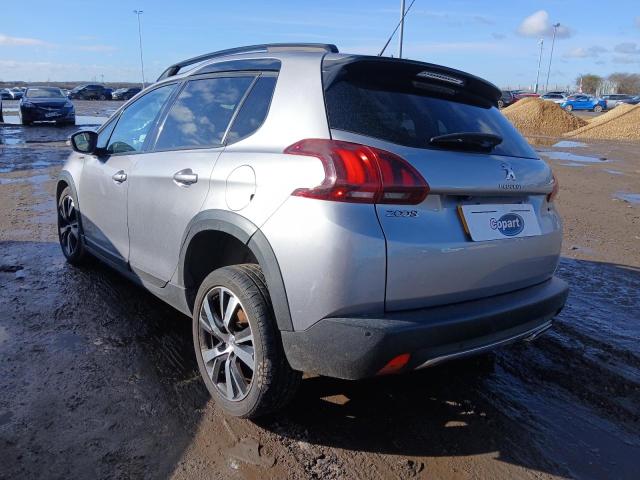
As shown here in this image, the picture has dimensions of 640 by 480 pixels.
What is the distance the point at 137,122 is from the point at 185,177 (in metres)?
1.31

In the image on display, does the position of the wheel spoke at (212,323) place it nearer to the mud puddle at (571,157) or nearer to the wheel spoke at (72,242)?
the wheel spoke at (72,242)

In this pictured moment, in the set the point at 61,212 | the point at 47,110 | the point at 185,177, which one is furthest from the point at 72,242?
the point at 47,110

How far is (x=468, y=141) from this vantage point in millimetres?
2570

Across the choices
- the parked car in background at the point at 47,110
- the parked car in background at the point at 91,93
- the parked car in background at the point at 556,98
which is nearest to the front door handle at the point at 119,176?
the parked car in background at the point at 47,110

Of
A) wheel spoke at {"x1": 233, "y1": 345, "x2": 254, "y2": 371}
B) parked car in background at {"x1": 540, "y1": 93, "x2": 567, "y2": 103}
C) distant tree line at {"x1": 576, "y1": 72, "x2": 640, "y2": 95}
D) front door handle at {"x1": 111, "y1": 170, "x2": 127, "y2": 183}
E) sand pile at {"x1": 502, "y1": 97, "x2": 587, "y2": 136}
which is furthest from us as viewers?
distant tree line at {"x1": 576, "y1": 72, "x2": 640, "y2": 95}

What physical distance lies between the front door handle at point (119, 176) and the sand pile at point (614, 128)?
83.8 feet

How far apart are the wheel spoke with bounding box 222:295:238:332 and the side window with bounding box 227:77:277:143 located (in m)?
0.86

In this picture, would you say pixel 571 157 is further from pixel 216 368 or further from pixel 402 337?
pixel 402 337

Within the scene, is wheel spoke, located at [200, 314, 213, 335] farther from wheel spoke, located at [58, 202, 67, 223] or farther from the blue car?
the blue car

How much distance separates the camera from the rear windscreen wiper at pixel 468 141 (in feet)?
8.21

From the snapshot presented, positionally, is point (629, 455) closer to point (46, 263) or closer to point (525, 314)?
point (525, 314)

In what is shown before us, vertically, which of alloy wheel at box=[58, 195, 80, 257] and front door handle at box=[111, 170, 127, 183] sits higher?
front door handle at box=[111, 170, 127, 183]

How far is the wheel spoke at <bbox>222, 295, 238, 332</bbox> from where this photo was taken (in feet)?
8.85

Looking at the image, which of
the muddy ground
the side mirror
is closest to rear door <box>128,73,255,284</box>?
the muddy ground
